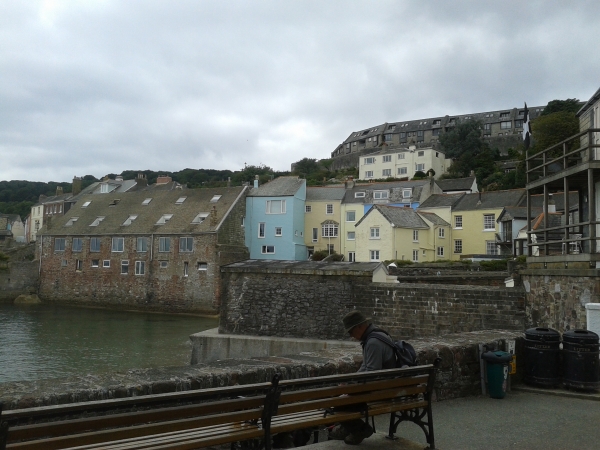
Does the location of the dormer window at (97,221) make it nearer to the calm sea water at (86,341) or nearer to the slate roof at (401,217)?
the calm sea water at (86,341)

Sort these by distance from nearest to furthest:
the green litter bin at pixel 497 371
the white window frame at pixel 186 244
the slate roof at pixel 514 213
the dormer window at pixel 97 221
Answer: the green litter bin at pixel 497 371
the slate roof at pixel 514 213
the white window frame at pixel 186 244
the dormer window at pixel 97 221

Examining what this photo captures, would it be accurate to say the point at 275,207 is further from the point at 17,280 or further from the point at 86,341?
the point at 17,280

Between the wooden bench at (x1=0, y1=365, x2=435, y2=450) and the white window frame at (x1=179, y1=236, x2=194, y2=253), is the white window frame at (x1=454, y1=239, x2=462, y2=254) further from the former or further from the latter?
the wooden bench at (x1=0, y1=365, x2=435, y2=450)

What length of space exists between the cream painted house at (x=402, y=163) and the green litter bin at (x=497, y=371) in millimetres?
75933

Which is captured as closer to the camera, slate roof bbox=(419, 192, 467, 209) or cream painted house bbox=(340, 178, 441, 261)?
slate roof bbox=(419, 192, 467, 209)

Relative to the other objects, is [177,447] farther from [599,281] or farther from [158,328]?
[158,328]

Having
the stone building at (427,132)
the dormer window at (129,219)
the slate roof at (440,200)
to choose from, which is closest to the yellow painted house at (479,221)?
the slate roof at (440,200)

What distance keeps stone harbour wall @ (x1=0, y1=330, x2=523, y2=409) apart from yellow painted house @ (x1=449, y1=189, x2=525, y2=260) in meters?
41.3

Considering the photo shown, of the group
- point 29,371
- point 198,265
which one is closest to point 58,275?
point 198,265

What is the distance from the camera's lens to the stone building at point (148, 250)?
4382 centimetres

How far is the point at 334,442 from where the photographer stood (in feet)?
15.7

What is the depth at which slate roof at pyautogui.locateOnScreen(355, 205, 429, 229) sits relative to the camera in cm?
4409

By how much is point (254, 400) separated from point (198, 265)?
4090 centimetres

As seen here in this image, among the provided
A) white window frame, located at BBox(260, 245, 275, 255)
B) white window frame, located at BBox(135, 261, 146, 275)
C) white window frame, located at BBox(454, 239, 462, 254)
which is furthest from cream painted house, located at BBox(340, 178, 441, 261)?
white window frame, located at BBox(135, 261, 146, 275)
